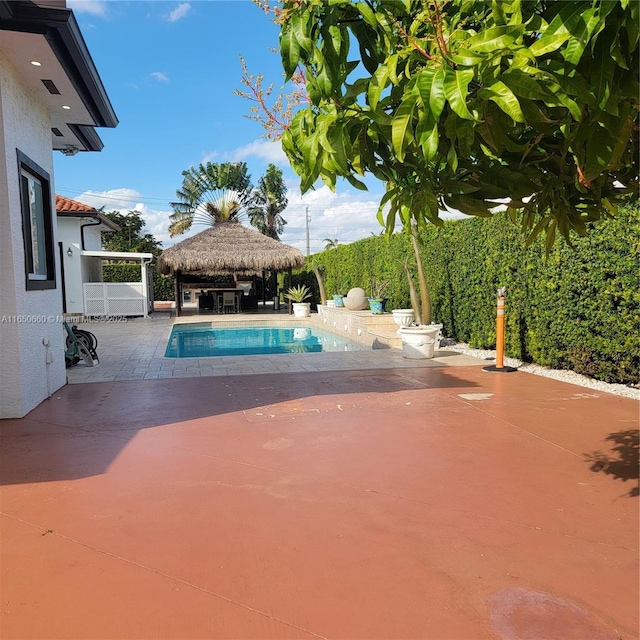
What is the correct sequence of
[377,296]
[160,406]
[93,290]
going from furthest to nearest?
[93,290] < [377,296] < [160,406]

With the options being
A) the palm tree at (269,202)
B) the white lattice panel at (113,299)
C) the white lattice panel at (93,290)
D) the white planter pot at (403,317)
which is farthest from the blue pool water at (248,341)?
the palm tree at (269,202)

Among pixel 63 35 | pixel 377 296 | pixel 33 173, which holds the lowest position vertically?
pixel 377 296

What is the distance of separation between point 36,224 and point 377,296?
1184cm

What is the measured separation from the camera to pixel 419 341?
10.6 meters

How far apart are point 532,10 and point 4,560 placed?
4060 mm

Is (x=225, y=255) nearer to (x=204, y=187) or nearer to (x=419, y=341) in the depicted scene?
(x=419, y=341)

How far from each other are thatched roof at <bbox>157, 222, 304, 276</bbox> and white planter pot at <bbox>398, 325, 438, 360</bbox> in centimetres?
1482

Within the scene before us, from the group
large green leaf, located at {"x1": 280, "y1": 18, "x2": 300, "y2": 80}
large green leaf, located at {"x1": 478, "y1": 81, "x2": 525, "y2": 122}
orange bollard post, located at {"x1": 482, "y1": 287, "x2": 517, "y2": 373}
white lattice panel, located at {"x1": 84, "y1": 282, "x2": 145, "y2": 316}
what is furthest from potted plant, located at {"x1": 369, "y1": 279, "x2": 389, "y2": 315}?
large green leaf, located at {"x1": 478, "y1": 81, "x2": 525, "y2": 122}

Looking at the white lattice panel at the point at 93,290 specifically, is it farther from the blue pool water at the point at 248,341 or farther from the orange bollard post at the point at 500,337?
the orange bollard post at the point at 500,337

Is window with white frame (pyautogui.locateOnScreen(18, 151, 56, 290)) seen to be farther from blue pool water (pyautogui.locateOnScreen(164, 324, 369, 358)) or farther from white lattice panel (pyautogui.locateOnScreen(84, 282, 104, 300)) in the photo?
white lattice panel (pyautogui.locateOnScreen(84, 282, 104, 300))

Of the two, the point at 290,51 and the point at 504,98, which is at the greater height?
the point at 290,51

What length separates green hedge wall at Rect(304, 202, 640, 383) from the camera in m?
7.15

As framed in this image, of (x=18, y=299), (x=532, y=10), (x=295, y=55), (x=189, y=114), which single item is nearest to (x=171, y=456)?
(x=18, y=299)

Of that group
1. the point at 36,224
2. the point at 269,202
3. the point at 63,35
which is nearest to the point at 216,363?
the point at 36,224
